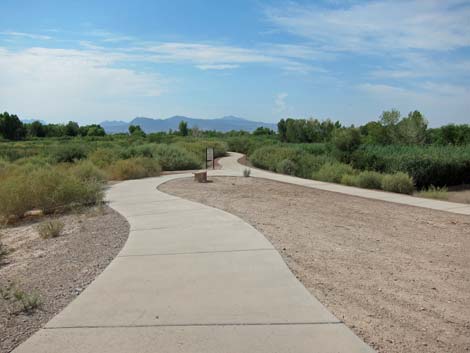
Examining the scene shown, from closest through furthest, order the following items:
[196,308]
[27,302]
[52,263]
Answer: [196,308]
[27,302]
[52,263]

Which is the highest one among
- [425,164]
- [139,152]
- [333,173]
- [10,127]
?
[10,127]

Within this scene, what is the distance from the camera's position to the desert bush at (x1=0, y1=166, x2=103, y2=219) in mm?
12359

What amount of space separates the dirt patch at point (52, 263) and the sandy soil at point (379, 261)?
2.67m

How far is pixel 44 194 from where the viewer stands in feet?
42.0

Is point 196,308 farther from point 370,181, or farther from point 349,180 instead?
point 349,180

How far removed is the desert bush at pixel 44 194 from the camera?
40.5ft

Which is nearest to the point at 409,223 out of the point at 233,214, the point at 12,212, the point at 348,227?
the point at 348,227

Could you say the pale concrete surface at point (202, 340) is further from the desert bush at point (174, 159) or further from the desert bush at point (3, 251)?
the desert bush at point (174, 159)

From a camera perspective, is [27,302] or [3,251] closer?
[27,302]

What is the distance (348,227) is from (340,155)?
1875 cm

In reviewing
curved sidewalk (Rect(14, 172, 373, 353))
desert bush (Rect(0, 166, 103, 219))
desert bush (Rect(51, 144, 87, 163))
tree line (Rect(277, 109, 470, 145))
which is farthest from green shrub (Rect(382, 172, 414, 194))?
tree line (Rect(277, 109, 470, 145))

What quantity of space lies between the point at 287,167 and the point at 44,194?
1521 centimetres

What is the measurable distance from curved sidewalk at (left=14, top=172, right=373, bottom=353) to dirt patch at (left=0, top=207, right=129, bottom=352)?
0.79 ft

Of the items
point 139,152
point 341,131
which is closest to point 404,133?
point 341,131
